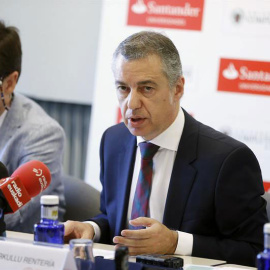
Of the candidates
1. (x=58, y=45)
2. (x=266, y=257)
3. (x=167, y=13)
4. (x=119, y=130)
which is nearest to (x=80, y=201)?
(x=119, y=130)

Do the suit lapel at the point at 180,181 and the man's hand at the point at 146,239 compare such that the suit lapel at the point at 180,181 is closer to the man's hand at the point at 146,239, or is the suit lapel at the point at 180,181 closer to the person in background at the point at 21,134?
the man's hand at the point at 146,239

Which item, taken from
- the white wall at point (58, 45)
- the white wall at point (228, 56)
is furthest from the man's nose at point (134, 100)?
the white wall at point (58, 45)

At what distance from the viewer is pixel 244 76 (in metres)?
4.40

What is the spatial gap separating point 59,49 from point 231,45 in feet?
5.32

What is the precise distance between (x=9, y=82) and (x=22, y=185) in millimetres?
1225

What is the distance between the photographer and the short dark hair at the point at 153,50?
98.4 inches

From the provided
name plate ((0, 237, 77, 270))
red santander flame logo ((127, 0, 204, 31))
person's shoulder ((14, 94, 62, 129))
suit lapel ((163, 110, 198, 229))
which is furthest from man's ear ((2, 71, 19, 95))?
red santander flame logo ((127, 0, 204, 31))

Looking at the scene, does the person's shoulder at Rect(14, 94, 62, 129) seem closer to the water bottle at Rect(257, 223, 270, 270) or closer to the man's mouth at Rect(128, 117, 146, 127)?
the man's mouth at Rect(128, 117, 146, 127)

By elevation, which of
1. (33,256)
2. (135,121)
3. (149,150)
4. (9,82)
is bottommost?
(33,256)

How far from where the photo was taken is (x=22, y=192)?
2.04 meters

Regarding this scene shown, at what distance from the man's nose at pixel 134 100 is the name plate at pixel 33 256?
86 cm

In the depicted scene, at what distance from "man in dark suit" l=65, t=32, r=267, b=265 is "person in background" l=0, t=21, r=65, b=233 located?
1.97 ft

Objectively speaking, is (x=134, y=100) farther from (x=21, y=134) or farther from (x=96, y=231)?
(x=21, y=134)

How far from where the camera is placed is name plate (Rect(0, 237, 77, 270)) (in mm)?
1655
